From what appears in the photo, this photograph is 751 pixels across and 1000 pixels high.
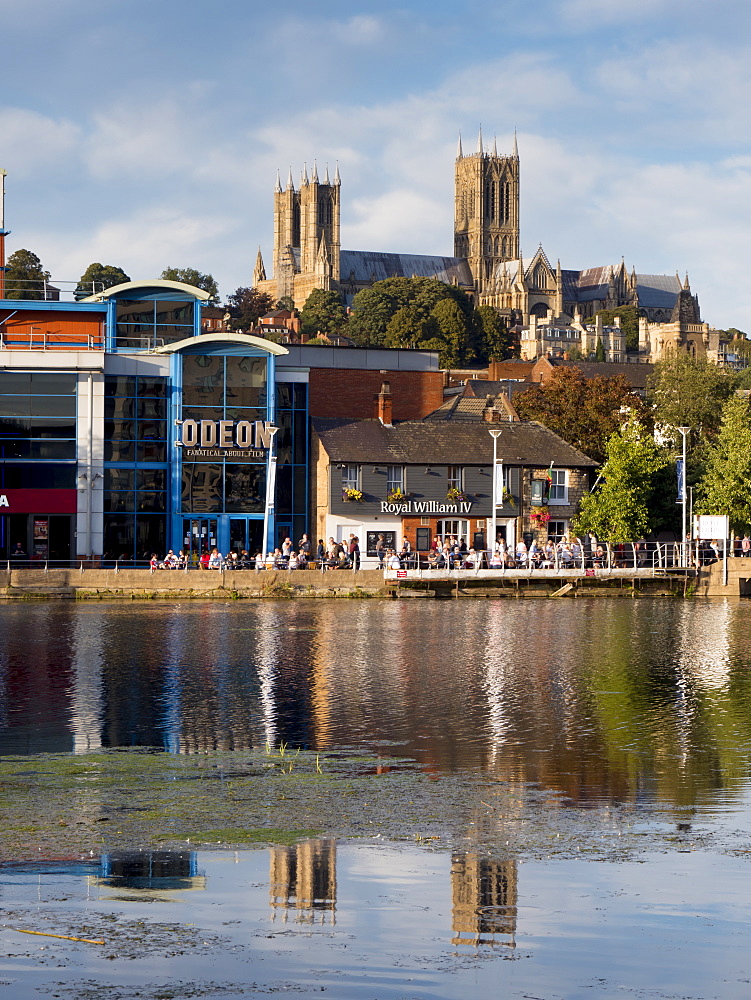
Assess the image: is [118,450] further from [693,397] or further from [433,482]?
[693,397]

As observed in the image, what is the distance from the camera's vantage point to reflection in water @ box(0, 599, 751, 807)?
80.7ft

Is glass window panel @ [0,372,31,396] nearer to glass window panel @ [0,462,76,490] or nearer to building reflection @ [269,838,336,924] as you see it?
glass window panel @ [0,462,76,490]

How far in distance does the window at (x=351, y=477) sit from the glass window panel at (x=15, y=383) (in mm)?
16857

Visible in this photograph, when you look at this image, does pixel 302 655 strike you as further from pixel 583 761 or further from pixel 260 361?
pixel 260 361

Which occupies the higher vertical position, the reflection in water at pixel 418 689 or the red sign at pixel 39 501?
the red sign at pixel 39 501

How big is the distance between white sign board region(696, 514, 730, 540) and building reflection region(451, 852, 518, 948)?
57.9 metres

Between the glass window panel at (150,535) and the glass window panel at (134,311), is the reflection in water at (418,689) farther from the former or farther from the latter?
the glass window panel at (134,311)

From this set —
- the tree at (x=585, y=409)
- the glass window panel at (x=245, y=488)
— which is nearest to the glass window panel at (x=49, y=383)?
the glass window panel at (x=245, y=488)

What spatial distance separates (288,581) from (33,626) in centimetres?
1683

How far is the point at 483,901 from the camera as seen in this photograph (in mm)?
14836

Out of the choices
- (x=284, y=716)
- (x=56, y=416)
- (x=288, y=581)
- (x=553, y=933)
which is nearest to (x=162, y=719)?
Result: (x=284, y=716)

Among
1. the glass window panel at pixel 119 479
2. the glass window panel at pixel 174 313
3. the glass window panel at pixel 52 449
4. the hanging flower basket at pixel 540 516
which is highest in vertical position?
the glass window panel at pixel 174 313

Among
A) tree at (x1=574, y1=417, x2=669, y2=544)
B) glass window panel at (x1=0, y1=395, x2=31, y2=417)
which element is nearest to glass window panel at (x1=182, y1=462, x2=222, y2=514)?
glass window panel at (x1=0, y1=395, x2=31, y2=417)

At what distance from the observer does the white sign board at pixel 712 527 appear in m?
72.3
